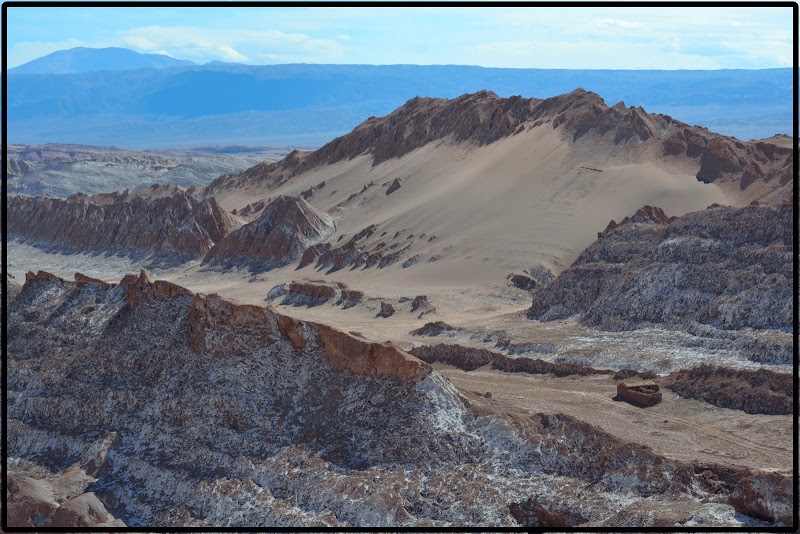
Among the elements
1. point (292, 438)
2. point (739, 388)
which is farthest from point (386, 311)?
point (292, 438)

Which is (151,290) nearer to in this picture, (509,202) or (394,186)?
(509,202)

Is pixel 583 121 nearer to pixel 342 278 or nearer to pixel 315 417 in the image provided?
pixel 342 278

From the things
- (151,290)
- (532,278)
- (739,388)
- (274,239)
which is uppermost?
(151,290)

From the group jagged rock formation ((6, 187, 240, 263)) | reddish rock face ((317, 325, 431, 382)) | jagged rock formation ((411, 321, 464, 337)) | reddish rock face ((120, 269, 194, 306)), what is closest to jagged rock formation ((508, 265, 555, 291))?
jagged rock formation ((411, 321, 464, 337))

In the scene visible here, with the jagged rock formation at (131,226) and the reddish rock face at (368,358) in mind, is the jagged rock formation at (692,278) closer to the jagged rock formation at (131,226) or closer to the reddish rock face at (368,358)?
the reddish rock face at (368,358)

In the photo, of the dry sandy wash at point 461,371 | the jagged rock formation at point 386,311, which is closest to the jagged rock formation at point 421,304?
the dry sandy wash at point 461,371
